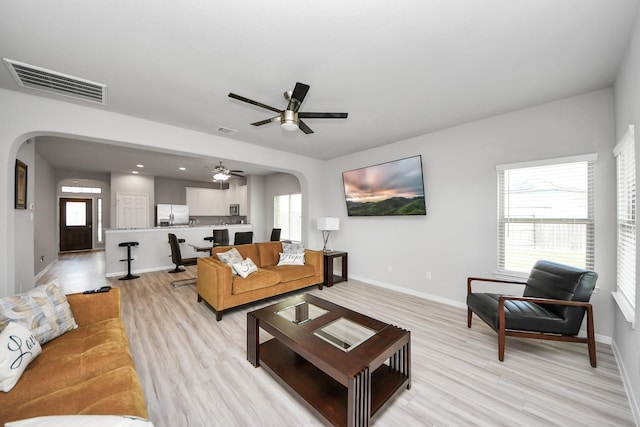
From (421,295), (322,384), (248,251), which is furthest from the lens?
(248,251)

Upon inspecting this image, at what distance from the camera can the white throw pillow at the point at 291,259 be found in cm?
437

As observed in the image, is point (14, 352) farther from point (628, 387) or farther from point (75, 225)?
point (75, 225)

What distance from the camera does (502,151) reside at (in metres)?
3.23

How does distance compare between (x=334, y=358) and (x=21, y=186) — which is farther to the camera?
(x=21, y=186)

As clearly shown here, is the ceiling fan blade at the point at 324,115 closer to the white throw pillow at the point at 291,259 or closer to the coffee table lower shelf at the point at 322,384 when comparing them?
the coffee table lower shelf at the point at 322,384

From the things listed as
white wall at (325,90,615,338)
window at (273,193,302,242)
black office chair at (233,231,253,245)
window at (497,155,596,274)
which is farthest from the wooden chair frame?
window at (273,193,302,242)

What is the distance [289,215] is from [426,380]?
5935 mm

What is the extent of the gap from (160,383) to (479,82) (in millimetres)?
3988

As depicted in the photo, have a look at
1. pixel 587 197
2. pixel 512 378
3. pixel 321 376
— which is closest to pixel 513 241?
pixel 587 197

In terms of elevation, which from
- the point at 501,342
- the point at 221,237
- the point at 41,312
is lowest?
the point at 501,342

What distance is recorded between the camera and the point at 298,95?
2152 millimetres

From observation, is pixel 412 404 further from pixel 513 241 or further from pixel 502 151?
pixel 502 151

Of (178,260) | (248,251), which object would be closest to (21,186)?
(178,260)

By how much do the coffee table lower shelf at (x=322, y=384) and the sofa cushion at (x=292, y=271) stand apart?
1646 mm
